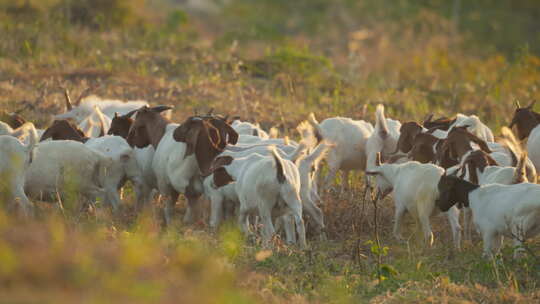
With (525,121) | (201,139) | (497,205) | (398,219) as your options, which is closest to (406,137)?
(398,219)

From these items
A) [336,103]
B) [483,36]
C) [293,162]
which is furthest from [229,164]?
[483,36]

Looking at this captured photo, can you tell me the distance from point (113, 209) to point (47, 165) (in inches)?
40.1

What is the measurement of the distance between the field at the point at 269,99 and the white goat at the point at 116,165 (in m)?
0.37

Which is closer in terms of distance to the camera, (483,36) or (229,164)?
(229,164)

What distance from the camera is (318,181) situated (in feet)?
42.0

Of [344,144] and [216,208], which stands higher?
[344,144]

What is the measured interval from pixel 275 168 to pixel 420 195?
177 centimetres

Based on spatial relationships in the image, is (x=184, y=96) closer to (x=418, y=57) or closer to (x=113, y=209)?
(x=113, y=209)

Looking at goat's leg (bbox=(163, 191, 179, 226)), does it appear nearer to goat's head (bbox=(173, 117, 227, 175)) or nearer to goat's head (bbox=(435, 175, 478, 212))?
goat's head (bbox=(173, 117, 227, 175))

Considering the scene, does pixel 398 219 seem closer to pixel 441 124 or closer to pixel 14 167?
pixel 441 124

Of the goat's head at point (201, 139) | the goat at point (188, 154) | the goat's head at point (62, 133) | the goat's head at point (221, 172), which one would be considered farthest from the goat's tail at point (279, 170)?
the goat's head at point (62, 133)

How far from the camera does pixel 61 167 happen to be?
9.50 meters

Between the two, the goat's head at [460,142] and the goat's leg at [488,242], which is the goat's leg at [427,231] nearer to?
the goat's leg at [488,242]

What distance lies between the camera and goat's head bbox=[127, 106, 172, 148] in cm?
1113
